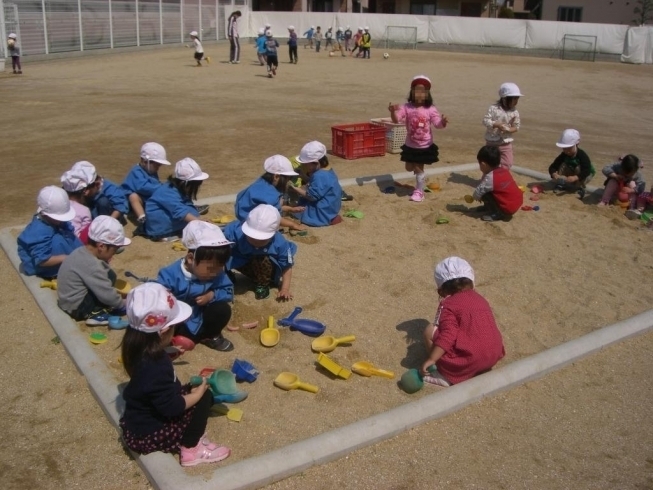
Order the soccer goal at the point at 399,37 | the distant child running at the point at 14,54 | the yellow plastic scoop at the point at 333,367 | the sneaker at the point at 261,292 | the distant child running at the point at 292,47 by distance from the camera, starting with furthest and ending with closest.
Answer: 1. the soccer goal at the point at 399,37
2. the distant child running at the point at 292,47
3. the distant child running at the point at 14,54
4. the sneaker at the point at 261,292
5. the yellow plastic scoop at the point at 333,367

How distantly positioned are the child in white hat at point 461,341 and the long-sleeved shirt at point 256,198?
2693mm

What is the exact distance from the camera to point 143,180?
738 centimetres

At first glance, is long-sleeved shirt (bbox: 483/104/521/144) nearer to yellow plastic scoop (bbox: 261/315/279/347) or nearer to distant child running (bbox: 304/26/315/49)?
yellow plastic scoop (bbox: 261/315/279/347)

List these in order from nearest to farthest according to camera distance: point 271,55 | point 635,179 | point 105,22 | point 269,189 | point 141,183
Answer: point 269,189
point 141,183
point 635,179
point 271,55
point 105,22

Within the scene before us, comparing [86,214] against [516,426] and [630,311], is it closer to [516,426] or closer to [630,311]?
[516,426]

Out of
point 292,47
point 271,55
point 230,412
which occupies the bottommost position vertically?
point 230,412

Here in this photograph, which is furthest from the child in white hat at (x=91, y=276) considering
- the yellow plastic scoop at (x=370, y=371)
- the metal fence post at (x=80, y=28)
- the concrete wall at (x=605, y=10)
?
the concrete wall at (x=605, y=10)

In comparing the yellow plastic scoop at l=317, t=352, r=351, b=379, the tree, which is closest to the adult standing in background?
the yellow plastic scoop at l=317, t=352, r=351, b=379

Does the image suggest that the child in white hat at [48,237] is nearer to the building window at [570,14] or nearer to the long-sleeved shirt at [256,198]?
the long-sleeved shirt at [256,198]

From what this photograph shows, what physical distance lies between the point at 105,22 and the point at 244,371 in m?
30.3

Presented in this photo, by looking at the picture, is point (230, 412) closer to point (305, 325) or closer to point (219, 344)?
point (219, 344)

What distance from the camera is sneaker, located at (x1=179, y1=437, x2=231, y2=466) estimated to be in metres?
3.67

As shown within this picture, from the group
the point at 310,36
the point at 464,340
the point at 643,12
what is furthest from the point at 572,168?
the point at 643,12

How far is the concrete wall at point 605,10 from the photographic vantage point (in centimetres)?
4609
